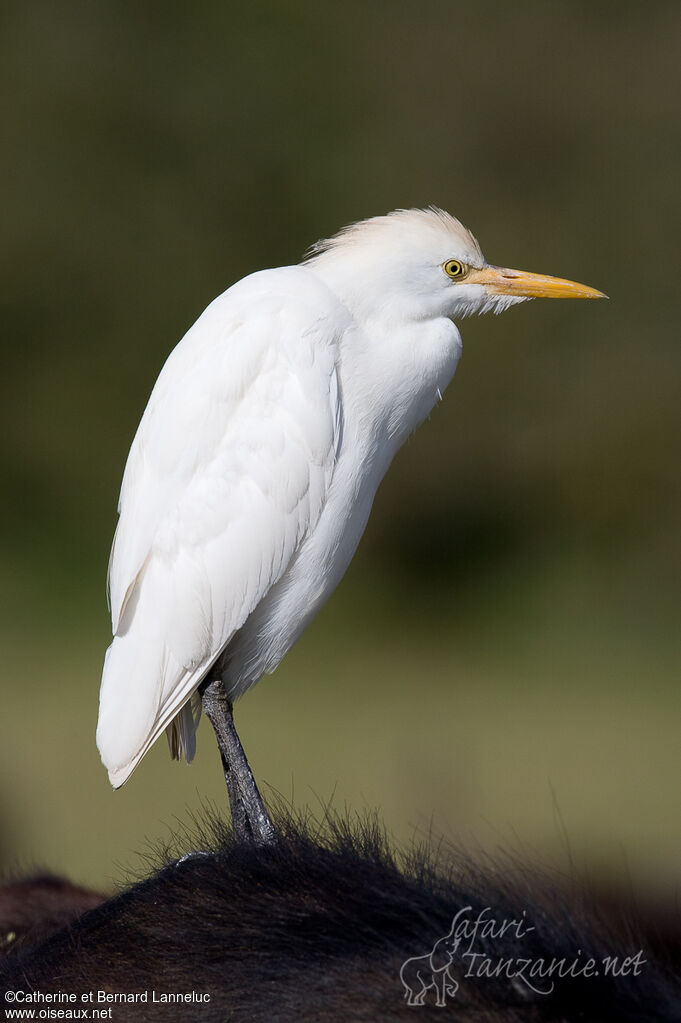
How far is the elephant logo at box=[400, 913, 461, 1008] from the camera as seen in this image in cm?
53

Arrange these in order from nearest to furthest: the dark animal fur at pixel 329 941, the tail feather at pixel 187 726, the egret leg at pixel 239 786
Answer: the dark animal fur at pixel 329 941, the egret leg at pixel 239 786, the tail feather at pixel 187 726

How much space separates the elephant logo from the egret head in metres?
0.53

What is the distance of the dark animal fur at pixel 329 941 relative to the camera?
1.73 feet

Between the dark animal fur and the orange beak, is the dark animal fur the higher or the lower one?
the lower one

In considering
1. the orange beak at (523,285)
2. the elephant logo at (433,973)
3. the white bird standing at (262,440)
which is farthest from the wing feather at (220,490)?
the elephant logo at (433,973)

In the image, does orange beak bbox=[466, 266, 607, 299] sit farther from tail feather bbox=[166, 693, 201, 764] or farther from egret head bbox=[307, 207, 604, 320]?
tail feather bbox=[166, 693, 201, 764]

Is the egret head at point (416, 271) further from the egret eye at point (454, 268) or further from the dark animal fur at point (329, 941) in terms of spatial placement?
the dark animal fur at point (329, 941)

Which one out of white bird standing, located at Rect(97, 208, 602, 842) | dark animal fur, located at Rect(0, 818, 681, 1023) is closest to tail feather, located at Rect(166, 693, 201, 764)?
white bird standing, located at Rect(97, 208, 602, 842)

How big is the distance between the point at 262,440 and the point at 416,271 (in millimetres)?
189

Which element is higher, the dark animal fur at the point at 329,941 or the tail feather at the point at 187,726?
the tail feather at the point at 187,726

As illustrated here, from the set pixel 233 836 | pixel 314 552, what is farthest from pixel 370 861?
pixel 314 552

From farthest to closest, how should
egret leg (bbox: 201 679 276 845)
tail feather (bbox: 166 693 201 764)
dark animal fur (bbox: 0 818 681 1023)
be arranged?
tail feather (bbox: 166 693 201 764)
egret leg (bbox: 201 679 276 845)
dark animal fur (bbox: 0 818 681 1023)

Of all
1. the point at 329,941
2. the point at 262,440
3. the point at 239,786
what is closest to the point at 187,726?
the point at 239,786

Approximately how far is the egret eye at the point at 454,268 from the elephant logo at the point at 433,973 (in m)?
0.55
